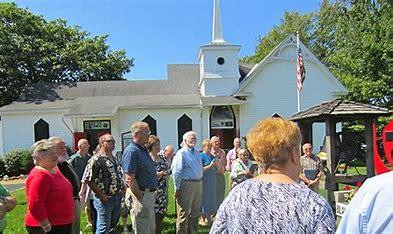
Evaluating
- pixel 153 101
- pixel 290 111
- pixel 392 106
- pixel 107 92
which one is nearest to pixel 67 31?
pixel 107 92

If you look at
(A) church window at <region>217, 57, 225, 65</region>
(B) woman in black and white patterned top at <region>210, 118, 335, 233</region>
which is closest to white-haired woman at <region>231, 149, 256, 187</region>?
(B) woman in black and white patterned top at <region>210, 118, 335, 233</region>

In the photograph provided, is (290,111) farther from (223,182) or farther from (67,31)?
(67,31)

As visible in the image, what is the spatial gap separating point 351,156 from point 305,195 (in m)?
7.14

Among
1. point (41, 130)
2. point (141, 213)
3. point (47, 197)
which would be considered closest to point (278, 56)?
point (41, 130)

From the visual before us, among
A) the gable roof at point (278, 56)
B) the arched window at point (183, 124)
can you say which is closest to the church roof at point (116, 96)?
the arched window at point (183, 124)

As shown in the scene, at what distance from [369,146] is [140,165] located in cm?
474

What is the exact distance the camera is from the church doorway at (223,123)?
29672 millimetres

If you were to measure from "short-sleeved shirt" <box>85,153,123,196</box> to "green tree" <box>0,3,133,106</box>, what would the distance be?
Result: 35.0m

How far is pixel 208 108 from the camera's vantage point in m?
29.6

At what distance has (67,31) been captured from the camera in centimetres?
4428

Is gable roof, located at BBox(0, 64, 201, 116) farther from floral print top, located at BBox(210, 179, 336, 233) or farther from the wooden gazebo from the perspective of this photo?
floral print top, located at BBox(210, 179, 336, 233)

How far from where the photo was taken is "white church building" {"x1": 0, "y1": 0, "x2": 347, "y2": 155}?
2948 centimetres

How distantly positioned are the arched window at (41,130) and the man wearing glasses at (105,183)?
25834 mm

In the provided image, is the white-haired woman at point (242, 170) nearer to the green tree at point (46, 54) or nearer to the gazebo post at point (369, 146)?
the gazebo post at point (369, 146)
